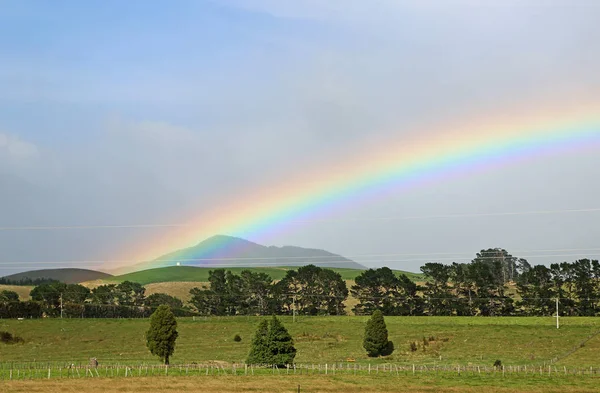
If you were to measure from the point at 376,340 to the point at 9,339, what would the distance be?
6427 cm

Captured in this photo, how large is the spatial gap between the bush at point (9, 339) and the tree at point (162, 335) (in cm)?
4725

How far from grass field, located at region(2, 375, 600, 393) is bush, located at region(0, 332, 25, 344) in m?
66.8

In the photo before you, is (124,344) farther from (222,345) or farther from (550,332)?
(550,332)

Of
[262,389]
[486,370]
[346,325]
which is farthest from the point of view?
[346,325]

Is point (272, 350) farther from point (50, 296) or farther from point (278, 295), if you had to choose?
point (50, 296)

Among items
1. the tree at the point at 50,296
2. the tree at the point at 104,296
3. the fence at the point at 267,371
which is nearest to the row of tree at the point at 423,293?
the tree at the point at 104,296

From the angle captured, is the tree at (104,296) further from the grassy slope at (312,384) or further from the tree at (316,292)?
the grassy slope at (312,384)

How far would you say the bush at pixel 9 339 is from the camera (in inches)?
5032

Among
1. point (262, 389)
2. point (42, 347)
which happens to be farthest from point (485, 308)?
point (262, 389)

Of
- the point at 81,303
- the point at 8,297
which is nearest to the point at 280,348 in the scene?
the point at 81,303

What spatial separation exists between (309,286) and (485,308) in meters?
44.0

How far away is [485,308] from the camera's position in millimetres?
172125

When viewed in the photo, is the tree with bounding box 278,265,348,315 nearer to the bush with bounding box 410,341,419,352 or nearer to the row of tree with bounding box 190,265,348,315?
the row of tree with bounding box 190,265,348,315

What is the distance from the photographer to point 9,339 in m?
129
